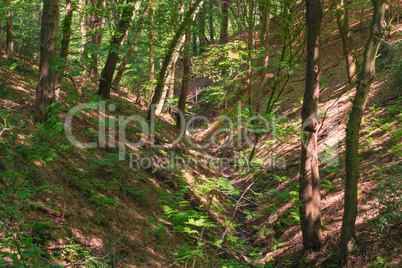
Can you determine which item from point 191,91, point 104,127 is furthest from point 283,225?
point 191,91

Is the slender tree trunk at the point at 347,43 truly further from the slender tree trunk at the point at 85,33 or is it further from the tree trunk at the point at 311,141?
the slender tree trunk at the point at 85,33

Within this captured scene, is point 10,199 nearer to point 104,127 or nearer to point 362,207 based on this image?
point 104,127

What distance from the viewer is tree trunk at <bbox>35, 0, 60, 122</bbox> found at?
5965 mm

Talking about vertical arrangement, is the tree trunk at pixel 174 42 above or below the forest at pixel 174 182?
above

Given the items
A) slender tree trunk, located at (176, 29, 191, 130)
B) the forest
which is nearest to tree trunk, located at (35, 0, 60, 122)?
the forest

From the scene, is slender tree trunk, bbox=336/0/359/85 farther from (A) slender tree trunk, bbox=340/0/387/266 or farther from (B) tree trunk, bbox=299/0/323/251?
(A) slender tree trunk, bbox=340/0/387/266

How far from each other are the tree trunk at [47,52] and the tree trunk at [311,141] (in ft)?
16.8

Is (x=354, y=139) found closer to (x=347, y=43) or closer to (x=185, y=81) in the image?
(x=347, y=43)

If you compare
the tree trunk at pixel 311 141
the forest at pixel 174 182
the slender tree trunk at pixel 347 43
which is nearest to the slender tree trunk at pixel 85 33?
the forest at pixel 174 182

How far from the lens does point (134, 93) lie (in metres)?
19.5

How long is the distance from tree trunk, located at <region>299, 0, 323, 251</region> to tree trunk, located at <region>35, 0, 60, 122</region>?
16.8 ft

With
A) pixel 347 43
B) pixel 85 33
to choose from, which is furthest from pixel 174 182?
pixel 85 33

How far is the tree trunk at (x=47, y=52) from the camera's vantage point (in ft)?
19.6

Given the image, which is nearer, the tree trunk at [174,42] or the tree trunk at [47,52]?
the tree trunk at [47,52]
